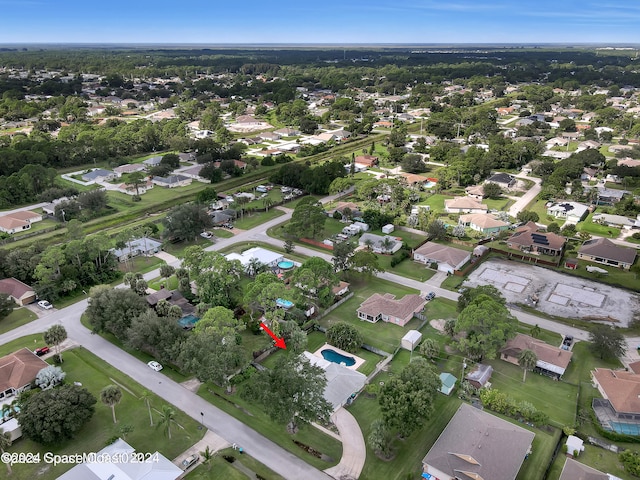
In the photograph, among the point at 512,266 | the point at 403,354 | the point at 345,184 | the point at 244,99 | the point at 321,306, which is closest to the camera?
the point at 403,354

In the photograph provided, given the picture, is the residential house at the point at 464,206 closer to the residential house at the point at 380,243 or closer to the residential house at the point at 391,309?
the residential house at the point at 380,243

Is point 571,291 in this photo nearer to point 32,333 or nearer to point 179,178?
point 32,333

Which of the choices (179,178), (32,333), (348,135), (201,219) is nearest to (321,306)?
(201,219)

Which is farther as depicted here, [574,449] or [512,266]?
[512,266]

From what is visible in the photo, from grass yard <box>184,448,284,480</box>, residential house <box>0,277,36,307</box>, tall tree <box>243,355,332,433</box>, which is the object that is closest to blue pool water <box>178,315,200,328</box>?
tall tree <box>243,355,332,433</box>

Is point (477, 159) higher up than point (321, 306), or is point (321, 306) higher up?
point (477, 159)

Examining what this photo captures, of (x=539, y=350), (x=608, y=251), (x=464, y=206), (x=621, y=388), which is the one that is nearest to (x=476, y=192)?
(x=464, y=206)

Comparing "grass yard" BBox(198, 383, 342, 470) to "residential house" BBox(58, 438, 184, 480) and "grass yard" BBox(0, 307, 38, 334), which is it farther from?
"grass yard" BBox(0, 307, 38, 334)

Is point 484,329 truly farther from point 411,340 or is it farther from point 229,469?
point 229,469
